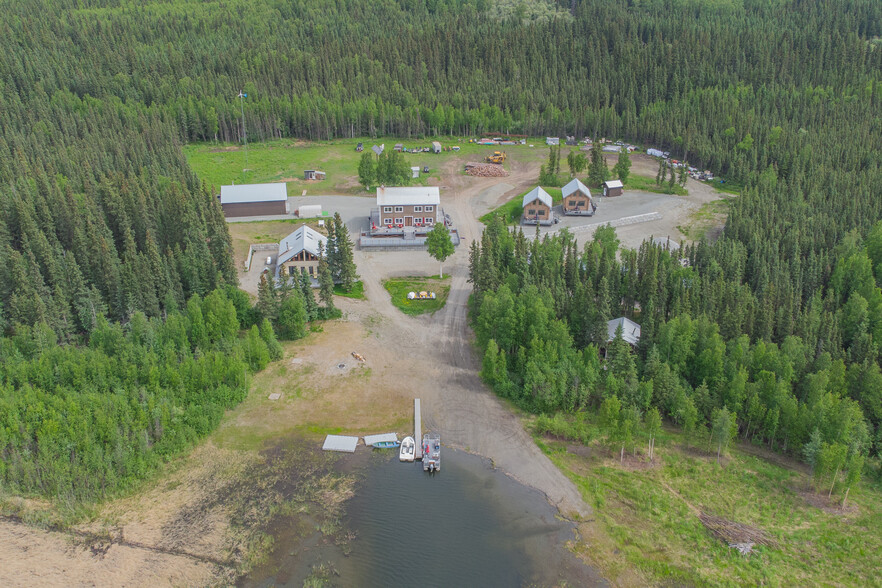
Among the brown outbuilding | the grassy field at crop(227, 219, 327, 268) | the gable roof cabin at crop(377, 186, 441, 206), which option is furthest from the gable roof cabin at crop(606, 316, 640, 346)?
the grassy field at crop(227, 219, 327, 268)

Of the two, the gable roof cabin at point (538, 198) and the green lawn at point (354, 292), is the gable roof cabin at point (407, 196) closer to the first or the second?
the gable roof cabin at point (538, 198)

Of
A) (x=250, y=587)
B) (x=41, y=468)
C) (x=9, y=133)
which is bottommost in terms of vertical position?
(x=250, y=587)

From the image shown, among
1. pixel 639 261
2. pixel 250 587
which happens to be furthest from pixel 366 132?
pixel 250 587

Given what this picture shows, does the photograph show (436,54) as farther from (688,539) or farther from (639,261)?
(688,539)

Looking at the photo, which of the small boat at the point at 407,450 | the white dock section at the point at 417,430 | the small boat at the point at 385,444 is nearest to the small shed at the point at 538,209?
the white dock section at the point at 417,430

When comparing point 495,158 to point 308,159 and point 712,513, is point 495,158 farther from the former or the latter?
point 712,513
